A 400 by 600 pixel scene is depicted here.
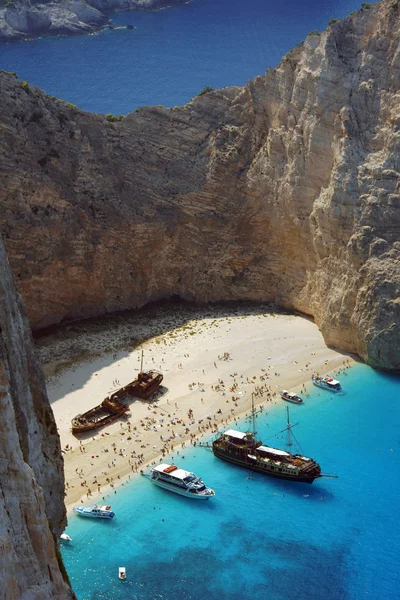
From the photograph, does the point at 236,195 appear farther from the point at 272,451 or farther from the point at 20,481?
the point at 20,481

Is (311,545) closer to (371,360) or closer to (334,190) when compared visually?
(371,360)

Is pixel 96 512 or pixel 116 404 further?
pixel 116 404

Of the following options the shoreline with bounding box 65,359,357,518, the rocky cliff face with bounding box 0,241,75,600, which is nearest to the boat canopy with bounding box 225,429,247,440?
the shoreline with bounding box 65,359,357,518

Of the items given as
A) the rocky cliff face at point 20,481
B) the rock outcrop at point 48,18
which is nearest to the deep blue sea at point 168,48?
the rock outcrop at point 48,18

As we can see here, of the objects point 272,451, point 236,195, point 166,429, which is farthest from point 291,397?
point 236,195

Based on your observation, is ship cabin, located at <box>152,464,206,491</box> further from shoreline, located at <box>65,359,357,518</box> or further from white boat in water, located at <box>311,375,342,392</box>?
white boat in water, located at <box>311,375,342,392</box>
